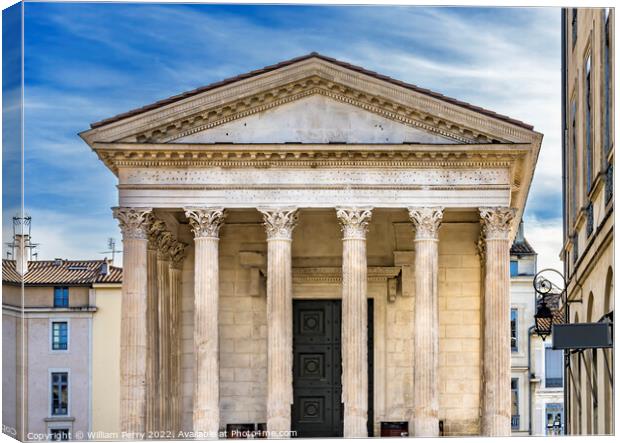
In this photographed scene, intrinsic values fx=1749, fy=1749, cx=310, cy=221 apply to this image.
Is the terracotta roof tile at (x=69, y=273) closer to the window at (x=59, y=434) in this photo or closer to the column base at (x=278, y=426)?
the window at (x=59, y=434)

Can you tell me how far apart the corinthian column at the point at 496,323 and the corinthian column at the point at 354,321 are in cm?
298

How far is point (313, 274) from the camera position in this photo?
155ft

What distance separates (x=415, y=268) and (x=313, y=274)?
14.1ft

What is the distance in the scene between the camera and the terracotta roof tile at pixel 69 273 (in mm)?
42156

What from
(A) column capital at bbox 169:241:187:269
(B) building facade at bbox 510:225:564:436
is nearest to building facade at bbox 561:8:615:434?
(B) building facade at bbox 510:225:564:436

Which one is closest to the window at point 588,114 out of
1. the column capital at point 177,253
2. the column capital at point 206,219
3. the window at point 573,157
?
the window at point 573,157

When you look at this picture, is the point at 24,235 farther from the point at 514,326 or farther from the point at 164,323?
the point at 514,326

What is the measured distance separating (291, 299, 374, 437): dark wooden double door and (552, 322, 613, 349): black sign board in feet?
48.2

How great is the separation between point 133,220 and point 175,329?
4.37 m

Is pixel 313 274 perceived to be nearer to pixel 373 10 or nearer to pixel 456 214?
pixel 456 214

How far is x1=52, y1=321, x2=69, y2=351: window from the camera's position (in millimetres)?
47719

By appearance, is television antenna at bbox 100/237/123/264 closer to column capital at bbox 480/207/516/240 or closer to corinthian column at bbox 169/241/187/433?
corinthian column at bbox 169/241/187/433

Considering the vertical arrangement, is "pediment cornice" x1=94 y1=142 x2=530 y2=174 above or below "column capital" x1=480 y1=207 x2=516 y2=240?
above

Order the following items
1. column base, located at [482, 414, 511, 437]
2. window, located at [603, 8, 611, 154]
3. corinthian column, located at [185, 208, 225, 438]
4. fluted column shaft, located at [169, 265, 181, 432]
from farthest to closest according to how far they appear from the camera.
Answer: fluted column shaft, located at [169, 265, 181, 432] < corinthian column, located at [185, 208, 225, 438] < column base, located at [482, 414, 511, 437] < window, located at [603, 8, 611, 154]
